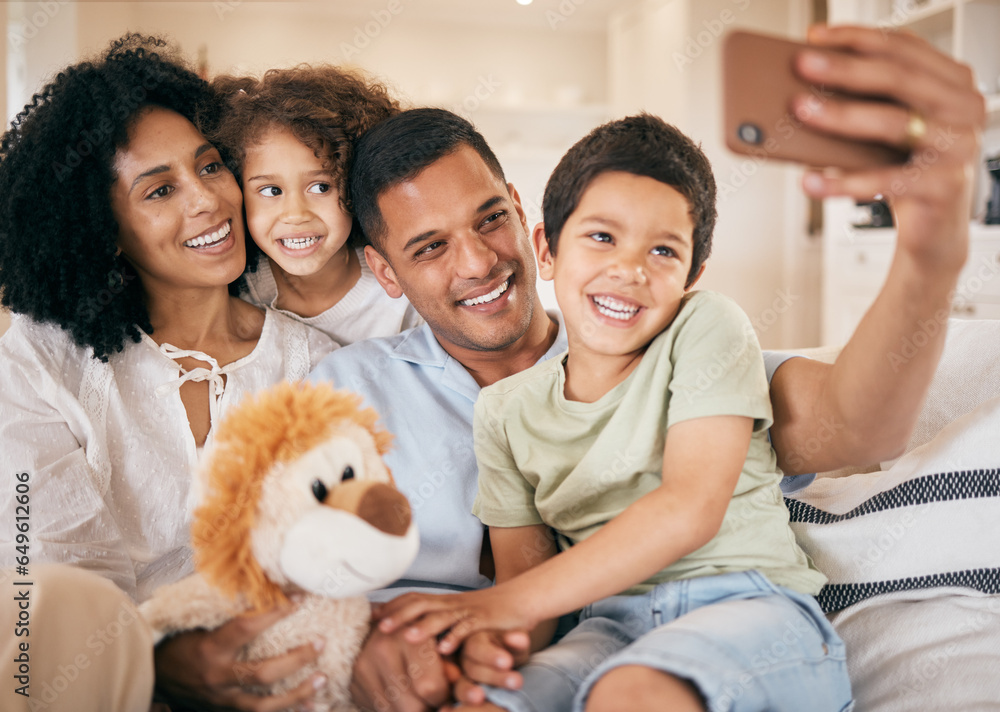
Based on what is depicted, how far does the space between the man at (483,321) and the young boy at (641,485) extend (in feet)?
0.24

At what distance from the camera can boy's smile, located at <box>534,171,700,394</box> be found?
34.8 inches

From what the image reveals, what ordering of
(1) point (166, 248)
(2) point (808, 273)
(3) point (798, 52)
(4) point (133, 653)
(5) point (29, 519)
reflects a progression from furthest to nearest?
(2) point (808, 273)
(1) point (166, 248)
(5) point (29, 519)
(4) point (133, 653)
(3) point (798, 52)

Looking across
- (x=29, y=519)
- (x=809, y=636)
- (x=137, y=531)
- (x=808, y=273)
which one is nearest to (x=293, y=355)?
(x=137, y=531)

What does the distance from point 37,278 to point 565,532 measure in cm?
96

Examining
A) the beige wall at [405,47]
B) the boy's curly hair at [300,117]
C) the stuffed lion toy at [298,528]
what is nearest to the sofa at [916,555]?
the stuffed lion toy at [298,528]

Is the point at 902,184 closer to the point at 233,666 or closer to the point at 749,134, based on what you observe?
the point at 749,134

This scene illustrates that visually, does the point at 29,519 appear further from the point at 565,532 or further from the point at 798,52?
the point at 798,52

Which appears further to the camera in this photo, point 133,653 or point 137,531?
point 137,531

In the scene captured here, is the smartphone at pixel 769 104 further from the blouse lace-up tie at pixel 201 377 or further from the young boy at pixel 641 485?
the blouse lace-up tie at pixel 201 377

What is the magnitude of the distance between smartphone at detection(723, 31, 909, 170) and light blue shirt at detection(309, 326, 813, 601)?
46cm

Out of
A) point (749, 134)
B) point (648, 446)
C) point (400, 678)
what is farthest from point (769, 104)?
point (400, 678)

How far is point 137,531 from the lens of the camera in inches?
46.9

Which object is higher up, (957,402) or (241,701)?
(957,402)

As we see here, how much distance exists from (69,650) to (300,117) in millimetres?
1031
